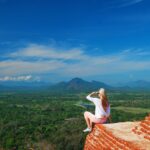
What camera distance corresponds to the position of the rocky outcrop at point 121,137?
8.62 meters

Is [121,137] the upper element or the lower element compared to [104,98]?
lower

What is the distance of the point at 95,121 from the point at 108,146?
1.79 metres

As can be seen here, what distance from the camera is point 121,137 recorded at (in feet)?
30.3

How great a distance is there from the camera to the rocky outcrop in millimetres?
8617

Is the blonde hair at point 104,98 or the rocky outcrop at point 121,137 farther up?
the blonde hair at point 104,98

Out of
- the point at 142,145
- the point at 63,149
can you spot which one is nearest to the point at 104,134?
the point at 142,145

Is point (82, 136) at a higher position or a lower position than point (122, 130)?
lower

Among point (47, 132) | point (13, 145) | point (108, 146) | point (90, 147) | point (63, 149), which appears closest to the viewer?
point (108, 146)

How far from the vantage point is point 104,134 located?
10.1m

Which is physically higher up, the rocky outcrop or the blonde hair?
the blonde hair

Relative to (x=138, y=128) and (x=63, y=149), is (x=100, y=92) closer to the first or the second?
(x=138, y=128)

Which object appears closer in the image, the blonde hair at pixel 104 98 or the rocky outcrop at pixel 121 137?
the rocky outcrop at pixel 121 137

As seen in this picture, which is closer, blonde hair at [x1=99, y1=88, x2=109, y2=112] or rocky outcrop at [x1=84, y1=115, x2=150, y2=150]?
rocky outcrop at [x1=84, y1=115, x2=150, y2=150]

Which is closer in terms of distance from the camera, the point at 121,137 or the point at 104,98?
the point at 121,137
